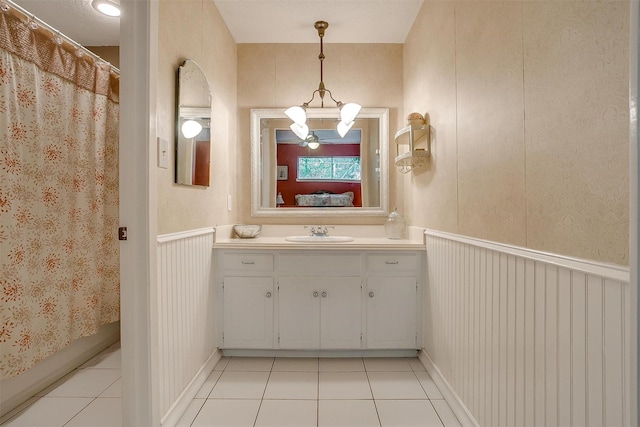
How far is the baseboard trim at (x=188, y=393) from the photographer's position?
5.15 feet

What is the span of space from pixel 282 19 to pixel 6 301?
234 centimetres

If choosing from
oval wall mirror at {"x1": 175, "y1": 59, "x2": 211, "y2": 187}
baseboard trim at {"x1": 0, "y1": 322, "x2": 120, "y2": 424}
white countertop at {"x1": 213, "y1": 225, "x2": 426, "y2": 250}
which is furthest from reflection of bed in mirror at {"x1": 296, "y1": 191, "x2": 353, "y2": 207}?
baseboard trim at {"x1": 0, "y1": 322, "x2": 120, "y2": 424}

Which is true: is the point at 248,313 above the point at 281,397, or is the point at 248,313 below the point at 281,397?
above

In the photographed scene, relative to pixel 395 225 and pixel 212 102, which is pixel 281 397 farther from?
pixel 212 102

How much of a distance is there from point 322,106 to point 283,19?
678 mm

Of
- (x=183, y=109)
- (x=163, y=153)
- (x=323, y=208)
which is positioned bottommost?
(x=323, y=208)

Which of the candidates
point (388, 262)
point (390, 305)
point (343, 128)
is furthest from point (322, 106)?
point (390, 305)

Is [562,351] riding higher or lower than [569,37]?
lower

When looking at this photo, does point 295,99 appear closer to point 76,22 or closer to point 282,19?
point 282,19

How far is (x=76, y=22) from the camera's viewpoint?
2.43 metres

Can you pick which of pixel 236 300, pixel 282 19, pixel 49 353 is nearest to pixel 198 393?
pixel 236 300

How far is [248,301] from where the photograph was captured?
90.5 inches

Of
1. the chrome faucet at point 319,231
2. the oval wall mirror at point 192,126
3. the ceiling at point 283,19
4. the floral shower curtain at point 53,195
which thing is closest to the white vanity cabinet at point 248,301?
the chrome faucet at point 319,231

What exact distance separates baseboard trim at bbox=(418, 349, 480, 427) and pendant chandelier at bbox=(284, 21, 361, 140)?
172 cm
